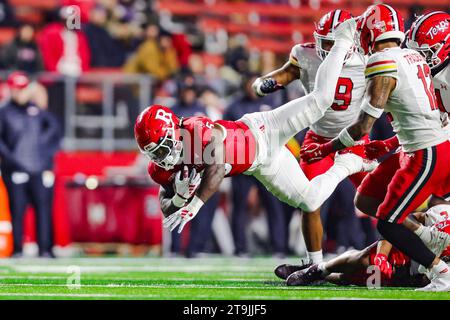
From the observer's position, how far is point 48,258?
387 inches

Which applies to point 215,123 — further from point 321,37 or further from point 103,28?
point 103,28

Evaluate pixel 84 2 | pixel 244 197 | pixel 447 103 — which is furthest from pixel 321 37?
pixel 84 2

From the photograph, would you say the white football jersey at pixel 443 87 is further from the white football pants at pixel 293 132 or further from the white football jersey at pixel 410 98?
the white football pants at pixel 293 132

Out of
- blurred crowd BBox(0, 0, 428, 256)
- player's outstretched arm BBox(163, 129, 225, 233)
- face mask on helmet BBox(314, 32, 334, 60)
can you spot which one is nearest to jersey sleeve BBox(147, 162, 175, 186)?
player's outstretched arm BBox(163, 129, 225, 233)

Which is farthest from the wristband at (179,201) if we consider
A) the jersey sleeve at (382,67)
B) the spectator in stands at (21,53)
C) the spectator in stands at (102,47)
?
the spectator in stands at (102,47)

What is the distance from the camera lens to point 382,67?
5949mm

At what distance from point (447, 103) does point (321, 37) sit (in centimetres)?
101

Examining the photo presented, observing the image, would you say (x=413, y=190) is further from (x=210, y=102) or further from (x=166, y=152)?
(x=210, y=102)

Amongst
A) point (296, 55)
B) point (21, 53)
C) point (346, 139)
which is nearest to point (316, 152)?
point (346, 139)

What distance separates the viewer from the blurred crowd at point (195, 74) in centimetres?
1012
